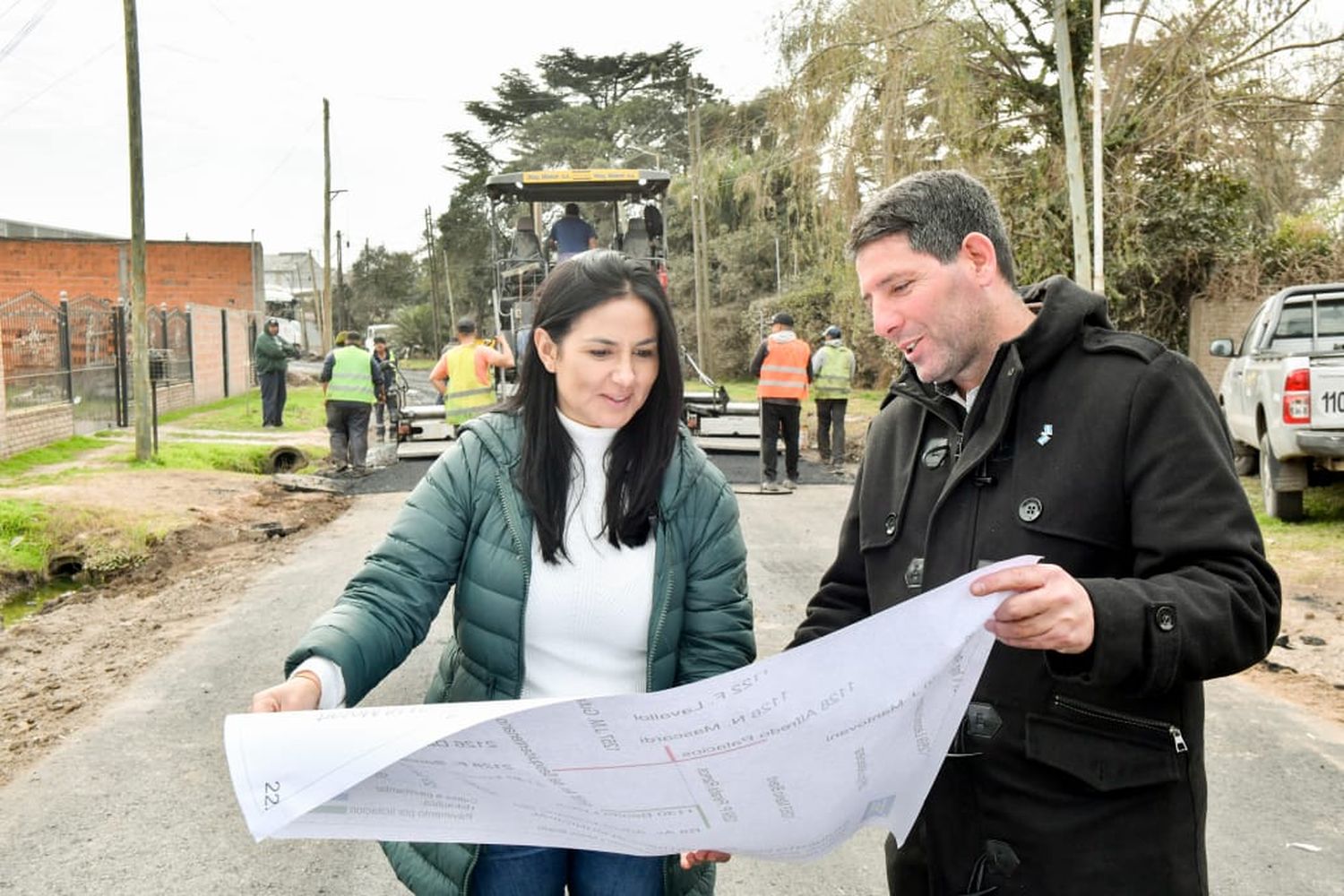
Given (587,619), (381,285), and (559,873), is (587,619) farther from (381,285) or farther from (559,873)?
(381,285)

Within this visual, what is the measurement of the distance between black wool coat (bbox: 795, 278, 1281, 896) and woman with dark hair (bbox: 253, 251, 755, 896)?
19.9 inches

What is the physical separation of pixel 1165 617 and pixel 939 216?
29.8 inches

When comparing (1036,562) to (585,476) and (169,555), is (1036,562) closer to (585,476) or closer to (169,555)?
(585,476)

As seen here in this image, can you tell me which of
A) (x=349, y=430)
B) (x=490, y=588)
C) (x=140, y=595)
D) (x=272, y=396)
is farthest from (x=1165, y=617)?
(x=272, y=396)

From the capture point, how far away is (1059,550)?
185 centimetres

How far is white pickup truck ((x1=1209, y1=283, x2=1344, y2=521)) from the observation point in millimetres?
8891

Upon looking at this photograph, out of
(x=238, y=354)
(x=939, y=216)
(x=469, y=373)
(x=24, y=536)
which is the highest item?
(x=238, y=354)

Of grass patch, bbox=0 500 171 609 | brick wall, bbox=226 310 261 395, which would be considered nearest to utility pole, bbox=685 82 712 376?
brick wall, bbox=226 310 261 395

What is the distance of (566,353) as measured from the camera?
2379 millimetres

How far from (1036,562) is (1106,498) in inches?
12.0

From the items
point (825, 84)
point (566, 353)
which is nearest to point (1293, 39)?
point (825, 84)

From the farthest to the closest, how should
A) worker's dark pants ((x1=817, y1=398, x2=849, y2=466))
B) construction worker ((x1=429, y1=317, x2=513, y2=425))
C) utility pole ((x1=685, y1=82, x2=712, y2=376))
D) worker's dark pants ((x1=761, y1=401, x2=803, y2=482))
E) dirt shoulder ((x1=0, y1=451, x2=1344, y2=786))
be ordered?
utility pole ((x1=685, y1=82, x2=712, y2=376))
worker's dark pants ((x1=817, y1=398, x2=849, y2=466))
worker's dark pants ((x1=761, y1=401, x2=803, y2=482))
construction worker ((x1=429, y1=317, x2=513, y2=425))
dirt shoulder ((x1=0, y1=451, x2=1344, y2=786))

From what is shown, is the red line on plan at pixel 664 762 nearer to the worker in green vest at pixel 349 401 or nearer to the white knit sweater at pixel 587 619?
the white knit sweater at pixel 587 619

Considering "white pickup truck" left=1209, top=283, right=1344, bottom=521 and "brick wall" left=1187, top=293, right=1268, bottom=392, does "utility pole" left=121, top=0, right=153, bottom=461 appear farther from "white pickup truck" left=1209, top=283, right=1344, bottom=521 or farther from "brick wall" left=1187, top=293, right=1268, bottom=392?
"brick wall" left=1187, top=293, right=1268, bottom=392
